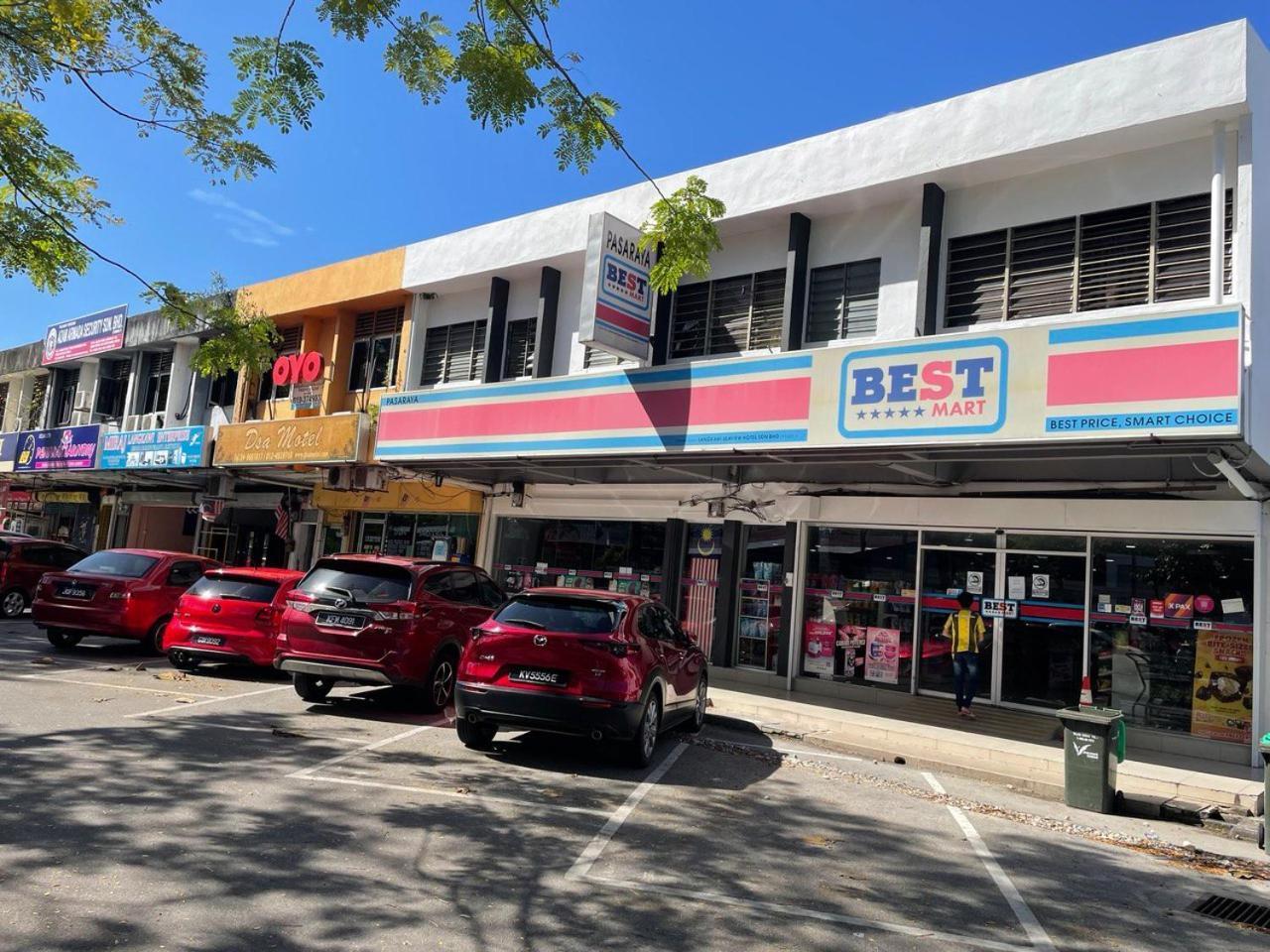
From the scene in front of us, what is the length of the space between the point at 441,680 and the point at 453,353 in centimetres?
1091

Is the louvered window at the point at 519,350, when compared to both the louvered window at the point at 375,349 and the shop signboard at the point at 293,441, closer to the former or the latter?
the shop signboard at the point at 293,441

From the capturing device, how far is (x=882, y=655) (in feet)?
45.7

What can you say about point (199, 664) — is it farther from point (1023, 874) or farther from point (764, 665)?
point (1023, 874)

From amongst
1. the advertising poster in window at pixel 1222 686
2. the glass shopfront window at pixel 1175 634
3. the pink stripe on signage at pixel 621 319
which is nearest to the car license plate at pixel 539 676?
the pink stripe on signage at pixel 621 319

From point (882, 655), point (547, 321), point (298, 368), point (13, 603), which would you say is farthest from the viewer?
point (298, 368)

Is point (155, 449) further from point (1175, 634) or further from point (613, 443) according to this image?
point (1175, 634)

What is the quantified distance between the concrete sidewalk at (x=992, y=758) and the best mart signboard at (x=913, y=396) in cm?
362

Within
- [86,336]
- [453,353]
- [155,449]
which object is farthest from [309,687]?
[86,336]

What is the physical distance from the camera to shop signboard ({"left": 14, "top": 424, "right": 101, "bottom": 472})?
1008 inches

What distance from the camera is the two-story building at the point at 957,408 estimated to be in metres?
10.1

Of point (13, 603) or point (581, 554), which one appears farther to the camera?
point (13, 603)

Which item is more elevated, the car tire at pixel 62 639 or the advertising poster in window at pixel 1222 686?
the advertising poster in window at pixel 1222 686

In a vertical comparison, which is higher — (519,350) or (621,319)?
(519,350)

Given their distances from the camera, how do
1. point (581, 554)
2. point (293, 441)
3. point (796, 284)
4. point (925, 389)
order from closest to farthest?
point (925, 389), point (796, 284), point (581, 554), point (293, 441)
